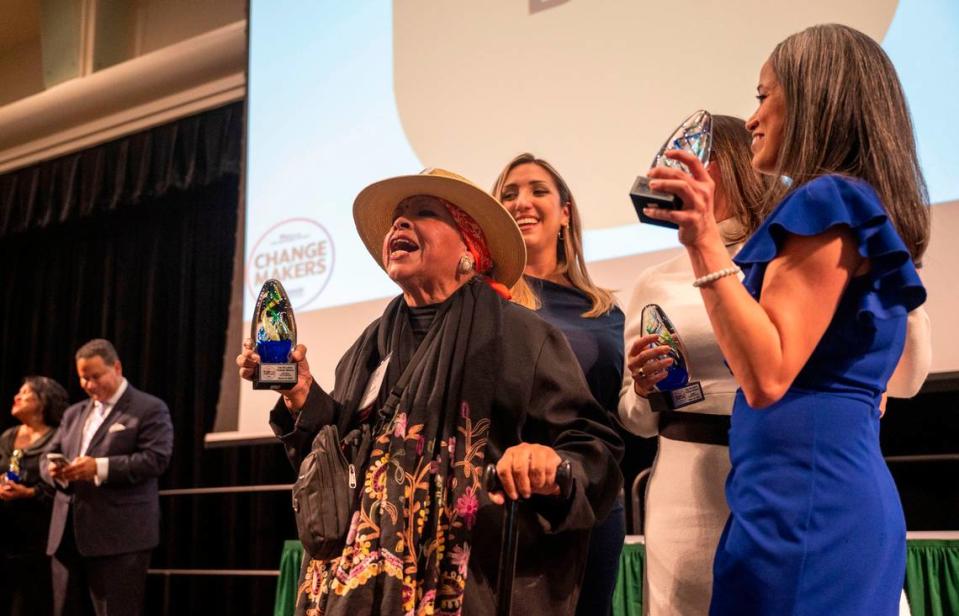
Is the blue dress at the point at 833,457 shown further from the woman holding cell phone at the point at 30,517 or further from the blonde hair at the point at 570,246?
the woman holding cell phone at the point at 30,517

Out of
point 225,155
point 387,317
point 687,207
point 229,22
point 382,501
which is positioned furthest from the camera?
point 229,22

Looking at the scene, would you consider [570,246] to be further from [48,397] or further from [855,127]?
[48,397]

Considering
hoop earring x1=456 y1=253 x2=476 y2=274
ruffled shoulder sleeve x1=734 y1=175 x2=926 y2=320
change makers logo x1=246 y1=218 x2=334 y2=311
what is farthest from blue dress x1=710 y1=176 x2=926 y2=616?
change makers logo x1=246 y1=218 x2=334 y2=311

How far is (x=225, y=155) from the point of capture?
5.71 metres

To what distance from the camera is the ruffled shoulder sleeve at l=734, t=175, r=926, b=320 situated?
3.88 feet

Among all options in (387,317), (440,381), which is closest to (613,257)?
(387,317)

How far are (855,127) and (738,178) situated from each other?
605mm

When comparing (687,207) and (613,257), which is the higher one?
(613,257)

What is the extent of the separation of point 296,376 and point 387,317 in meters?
0.26

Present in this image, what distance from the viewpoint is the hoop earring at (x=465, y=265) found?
75.9 inches

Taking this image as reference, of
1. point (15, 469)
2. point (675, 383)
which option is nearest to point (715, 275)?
point (675, 383)

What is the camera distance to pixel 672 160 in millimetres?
1261

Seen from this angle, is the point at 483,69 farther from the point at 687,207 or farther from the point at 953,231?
the point at 687,207

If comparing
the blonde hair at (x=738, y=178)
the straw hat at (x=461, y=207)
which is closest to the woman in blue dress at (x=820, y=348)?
the blonde hair at (x=738, y=178)
